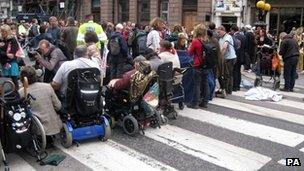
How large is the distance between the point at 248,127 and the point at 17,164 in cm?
439

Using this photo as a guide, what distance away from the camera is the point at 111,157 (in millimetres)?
6867

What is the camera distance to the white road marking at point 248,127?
8.09 m

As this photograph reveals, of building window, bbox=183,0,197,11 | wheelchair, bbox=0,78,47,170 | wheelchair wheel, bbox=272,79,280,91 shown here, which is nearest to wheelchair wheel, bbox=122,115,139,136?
wheelchair, bbox=0,78,47,170

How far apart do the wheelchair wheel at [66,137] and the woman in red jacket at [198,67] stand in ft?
12.0

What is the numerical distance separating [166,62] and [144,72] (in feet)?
2.84

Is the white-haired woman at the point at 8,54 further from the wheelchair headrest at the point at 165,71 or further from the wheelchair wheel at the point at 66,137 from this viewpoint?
the wheelchair headrest at the point at 165,71

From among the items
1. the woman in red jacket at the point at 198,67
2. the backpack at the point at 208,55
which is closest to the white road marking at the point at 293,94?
the woman in red jacket at the point at 198,67

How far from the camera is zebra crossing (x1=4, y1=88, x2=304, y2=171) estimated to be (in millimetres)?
6625

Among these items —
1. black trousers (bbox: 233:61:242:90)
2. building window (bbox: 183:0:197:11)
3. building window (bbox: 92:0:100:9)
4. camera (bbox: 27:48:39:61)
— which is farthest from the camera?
building window (bbox: 92:0:100:9)

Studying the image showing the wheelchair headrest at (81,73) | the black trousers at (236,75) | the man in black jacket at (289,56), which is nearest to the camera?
the wheelchair headrest at (81,73)

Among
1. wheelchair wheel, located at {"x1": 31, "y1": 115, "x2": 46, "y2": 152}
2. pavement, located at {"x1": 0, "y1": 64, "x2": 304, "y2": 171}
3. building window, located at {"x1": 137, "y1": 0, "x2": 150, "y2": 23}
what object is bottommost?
pavement, located at {"x1": 0, "y1": 64, "x2": 304, "y2": 171}

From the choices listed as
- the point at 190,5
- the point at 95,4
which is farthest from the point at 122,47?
the point at 95,4

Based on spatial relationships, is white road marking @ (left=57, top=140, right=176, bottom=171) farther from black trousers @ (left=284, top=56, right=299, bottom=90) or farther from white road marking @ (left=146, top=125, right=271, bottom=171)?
black trousers @ (left=284, top=56, right=299, bottom=90)

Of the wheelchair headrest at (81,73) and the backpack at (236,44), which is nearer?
the wheelchair headrest at (81,73)
